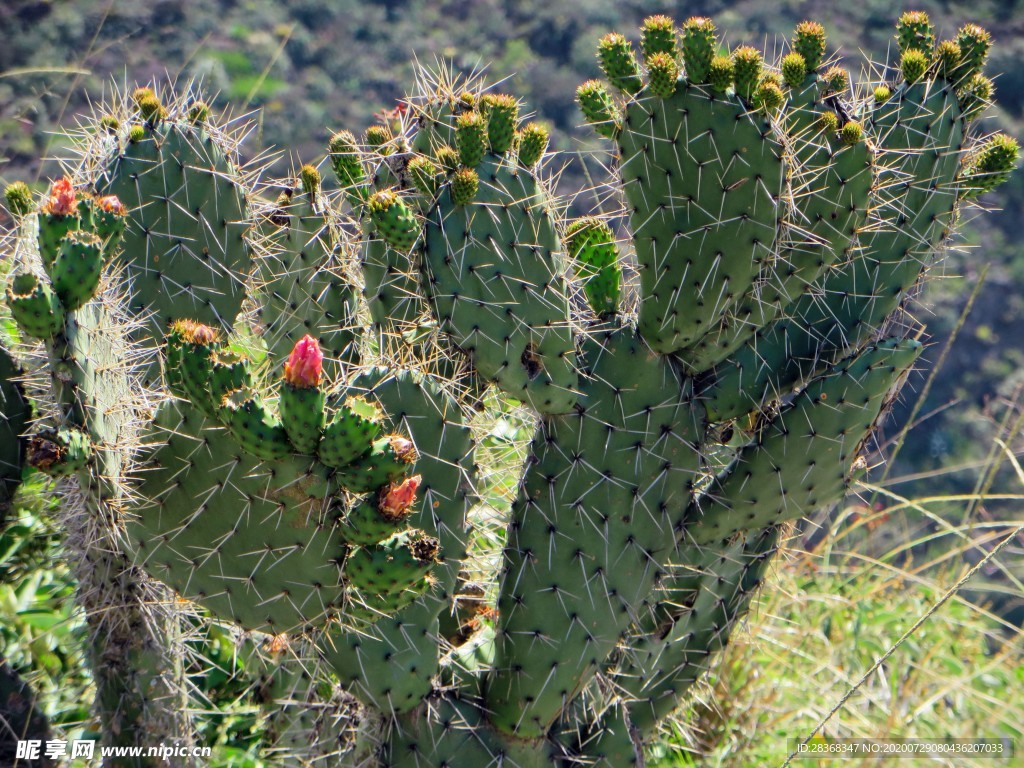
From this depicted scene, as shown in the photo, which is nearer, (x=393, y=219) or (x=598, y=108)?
(x=393, y=219)

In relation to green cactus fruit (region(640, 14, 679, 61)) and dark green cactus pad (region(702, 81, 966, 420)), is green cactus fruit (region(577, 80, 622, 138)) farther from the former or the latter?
dark green cactus pad (region(702, 81, 966, 420))

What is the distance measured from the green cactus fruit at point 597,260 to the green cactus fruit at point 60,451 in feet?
3.02

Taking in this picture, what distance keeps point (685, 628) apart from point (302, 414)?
127 cm

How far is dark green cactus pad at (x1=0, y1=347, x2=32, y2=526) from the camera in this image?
1.80 m

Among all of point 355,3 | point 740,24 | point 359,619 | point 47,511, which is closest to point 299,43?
point 355,3

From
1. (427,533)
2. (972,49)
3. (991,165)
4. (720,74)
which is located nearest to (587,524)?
(427,533)

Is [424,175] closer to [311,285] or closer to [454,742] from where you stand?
[311,285]

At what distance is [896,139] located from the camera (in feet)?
6.68

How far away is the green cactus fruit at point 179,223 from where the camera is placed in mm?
2086

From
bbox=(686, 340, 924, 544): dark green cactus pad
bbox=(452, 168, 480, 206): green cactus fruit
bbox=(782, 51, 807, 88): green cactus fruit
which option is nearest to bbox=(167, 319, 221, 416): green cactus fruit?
bbox=(452, 168, 480, 206): green cactus fruit

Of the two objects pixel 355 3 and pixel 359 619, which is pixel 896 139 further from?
pixel 355 3

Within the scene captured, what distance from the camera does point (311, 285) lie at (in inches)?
87.5

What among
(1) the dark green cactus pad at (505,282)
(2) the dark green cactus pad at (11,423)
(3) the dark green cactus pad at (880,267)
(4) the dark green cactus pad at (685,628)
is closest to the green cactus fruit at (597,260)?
(1) the dark green cactus pad at (505,282)

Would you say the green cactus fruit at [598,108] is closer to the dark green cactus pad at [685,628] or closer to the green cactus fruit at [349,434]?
the green cactus fruit at [349,434]
